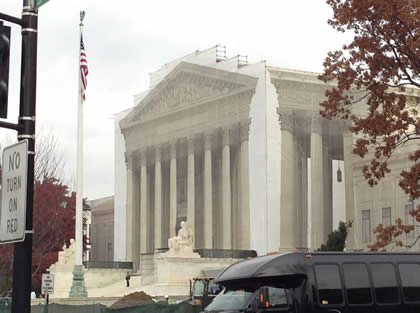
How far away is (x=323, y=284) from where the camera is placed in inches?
677

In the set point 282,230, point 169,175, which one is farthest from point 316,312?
point 169,175

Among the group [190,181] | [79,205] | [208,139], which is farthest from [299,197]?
[79,205]

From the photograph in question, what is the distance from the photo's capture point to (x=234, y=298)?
17.4 m

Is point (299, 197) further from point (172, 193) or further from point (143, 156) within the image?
point (143, 156)

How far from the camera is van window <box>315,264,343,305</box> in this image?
17.1 meters

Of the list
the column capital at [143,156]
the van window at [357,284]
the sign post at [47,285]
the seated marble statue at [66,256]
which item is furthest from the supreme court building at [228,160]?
the van window at [357,284]

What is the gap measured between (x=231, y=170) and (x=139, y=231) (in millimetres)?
16268

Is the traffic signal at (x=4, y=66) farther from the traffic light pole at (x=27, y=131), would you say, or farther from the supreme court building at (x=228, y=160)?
A: the supreme court building at (x=228, y=160)

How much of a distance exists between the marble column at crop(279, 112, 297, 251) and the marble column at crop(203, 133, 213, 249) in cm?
916

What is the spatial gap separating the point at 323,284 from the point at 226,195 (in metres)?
53.7

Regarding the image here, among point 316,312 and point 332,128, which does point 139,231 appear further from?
point 316,312

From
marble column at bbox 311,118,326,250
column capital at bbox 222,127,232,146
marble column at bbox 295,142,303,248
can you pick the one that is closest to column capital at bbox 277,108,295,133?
marble column at bbox 295,142,303,248

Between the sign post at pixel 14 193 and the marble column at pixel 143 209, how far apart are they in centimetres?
7275

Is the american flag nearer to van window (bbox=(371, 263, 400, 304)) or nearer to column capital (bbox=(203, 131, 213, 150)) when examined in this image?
van window (bbox=(371, 263, 400, 304))
